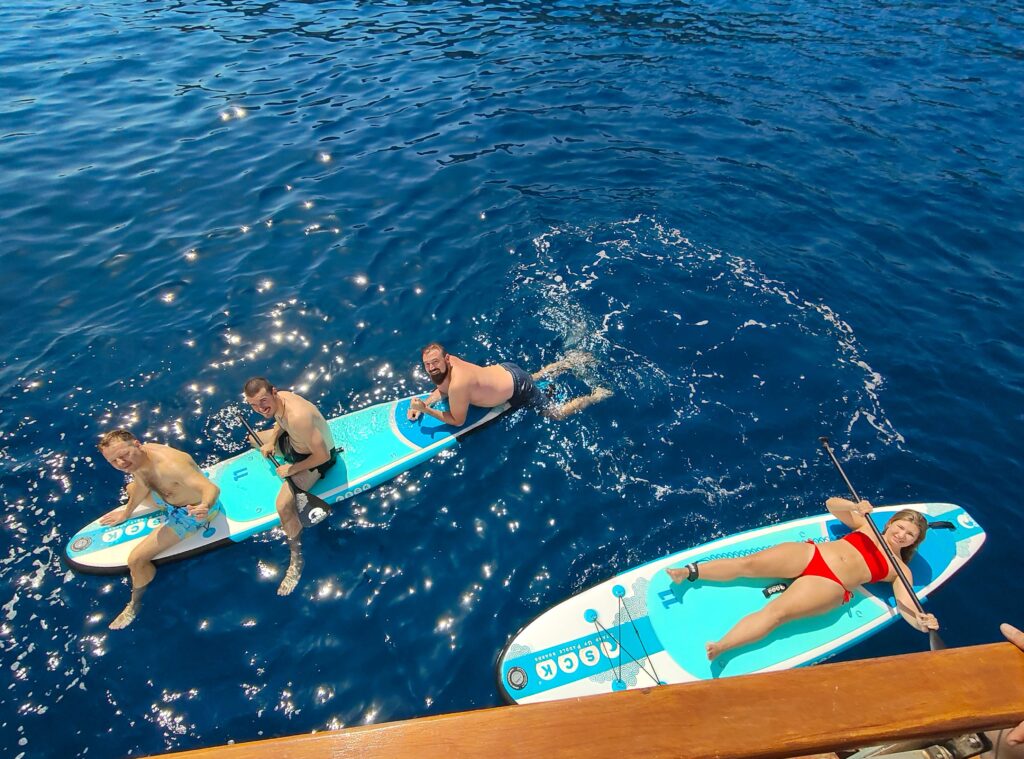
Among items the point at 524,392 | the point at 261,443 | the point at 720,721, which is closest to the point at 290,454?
the point at 261,443

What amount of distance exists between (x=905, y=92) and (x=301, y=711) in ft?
60.6

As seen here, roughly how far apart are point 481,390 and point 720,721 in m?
5.73

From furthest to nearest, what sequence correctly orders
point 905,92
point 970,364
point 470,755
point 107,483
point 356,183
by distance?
1. point 905,92
2. point 356,183
3. point 970,364
4. point 107,483
5. point 470,755

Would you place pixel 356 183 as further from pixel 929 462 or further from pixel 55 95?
pixel 929 462

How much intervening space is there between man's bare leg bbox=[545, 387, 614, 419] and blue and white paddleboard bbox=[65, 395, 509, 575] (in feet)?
2.51

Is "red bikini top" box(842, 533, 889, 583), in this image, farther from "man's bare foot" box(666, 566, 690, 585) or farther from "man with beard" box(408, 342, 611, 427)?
"man with beard" box(408, 342, 611, 427)

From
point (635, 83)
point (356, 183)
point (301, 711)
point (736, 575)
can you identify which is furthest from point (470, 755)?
point (635, 83)

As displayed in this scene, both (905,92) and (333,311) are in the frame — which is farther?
(905,92)

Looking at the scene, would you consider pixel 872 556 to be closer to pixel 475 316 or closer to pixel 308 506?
pixel 475 316

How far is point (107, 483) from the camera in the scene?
767 centimetres

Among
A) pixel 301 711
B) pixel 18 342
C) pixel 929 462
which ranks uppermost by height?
pixel 18 342

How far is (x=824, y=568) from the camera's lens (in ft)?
20.9

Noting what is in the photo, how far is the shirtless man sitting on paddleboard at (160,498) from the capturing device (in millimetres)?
6493

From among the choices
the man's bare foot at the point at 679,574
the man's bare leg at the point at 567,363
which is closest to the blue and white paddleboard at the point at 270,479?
the man's bare leg at the point at 567,363
